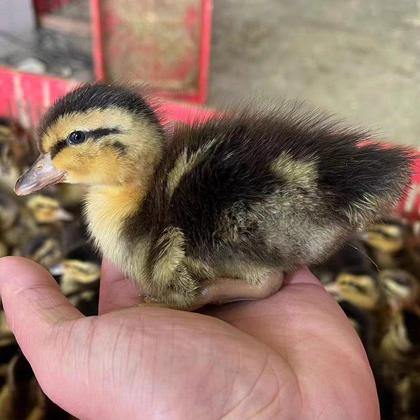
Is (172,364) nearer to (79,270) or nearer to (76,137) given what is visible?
(76,137)

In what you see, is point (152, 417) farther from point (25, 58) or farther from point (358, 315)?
point (25, 58)

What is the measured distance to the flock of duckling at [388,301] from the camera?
151 cm

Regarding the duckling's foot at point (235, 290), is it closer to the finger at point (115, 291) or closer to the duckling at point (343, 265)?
the finger at point (115, 291)

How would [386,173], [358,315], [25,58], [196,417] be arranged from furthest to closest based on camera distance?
[25,58] < [358,315] < [386,173] < [196,417]

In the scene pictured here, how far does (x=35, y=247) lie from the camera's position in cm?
183

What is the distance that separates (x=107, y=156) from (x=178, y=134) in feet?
0.47

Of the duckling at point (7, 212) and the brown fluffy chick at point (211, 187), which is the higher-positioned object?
the brown fluffy chick at point (211, 187)

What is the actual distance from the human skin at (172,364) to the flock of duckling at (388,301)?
657 millimetres

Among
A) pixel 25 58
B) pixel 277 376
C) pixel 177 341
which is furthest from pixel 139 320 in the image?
pixel 25 58

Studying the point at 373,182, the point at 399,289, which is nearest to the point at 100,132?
the point at 373,182

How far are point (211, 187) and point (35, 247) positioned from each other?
3.73ft

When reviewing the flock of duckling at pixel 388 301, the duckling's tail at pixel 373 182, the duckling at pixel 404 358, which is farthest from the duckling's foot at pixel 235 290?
the duckling at pixel 404 358

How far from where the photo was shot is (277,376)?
2.60 feet

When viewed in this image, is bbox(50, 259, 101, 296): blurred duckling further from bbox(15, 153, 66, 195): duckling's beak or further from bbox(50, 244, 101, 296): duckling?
bbox(15, 153, 66, 195): duckling's beak
